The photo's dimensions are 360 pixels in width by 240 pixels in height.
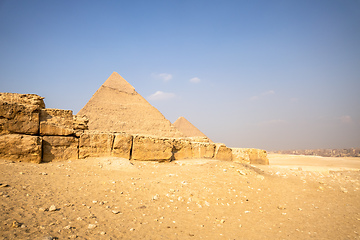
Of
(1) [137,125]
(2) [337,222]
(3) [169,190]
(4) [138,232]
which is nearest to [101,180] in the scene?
(3) [169,190]

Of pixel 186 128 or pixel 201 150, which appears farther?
pixel 186 128

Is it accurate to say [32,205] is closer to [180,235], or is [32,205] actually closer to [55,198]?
[55,198]

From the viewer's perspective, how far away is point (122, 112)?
25.3 metres

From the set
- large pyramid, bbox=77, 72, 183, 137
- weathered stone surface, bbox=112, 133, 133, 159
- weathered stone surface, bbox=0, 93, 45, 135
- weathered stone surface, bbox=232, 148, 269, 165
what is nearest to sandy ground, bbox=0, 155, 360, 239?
weathered stone surface, bbox=112, 133, 133, 159

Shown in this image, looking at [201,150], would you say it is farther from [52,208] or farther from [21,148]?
[52,208]

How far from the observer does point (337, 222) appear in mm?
3312

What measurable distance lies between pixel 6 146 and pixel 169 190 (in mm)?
3595

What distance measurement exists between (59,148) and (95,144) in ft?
2.71

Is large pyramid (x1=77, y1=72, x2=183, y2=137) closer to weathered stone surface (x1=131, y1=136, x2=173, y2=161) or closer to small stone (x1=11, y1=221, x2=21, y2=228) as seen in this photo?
weathered stone surface (x1=131, y1=136, x2=173, y2=161)

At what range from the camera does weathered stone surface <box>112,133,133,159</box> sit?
569 cm

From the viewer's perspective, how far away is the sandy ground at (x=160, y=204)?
7.35 ft

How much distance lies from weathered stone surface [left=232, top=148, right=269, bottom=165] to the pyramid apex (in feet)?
67.9

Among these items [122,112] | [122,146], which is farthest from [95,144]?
[122,112]

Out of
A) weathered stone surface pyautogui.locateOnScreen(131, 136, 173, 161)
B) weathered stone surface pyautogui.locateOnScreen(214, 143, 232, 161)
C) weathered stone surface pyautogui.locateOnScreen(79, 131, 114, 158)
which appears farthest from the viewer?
weathered stone surface pyautogui.locateOnScreen(214, 143, 232, 161)
